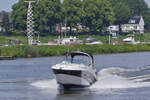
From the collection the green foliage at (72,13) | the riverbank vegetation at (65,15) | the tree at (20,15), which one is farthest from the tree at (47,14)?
the tree at (20,15)

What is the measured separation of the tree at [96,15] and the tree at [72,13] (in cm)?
188

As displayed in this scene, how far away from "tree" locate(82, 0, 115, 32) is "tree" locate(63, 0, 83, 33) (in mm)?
1884

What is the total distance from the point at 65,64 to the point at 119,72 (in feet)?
44.1

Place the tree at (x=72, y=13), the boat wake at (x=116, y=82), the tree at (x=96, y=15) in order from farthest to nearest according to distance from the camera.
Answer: the tree at (x=96, y=15) → the tree at (x=72, y=13) → the boat wake at (x=116, y=82)

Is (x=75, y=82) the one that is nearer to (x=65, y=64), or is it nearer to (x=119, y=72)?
(x=65, y=64)

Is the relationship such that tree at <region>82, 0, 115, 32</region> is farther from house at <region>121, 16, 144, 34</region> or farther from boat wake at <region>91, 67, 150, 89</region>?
boat wake at <region>91, 67, 150, 89</region>

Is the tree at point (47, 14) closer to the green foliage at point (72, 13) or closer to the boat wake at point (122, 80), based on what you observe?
Result: the green foliage at point (72, 13)

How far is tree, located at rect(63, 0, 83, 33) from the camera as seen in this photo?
150m

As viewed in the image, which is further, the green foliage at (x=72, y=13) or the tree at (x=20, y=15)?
the green foliage at (x=72, y=13)

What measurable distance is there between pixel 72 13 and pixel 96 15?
6773 mm

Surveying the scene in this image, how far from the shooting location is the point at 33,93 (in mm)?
42062

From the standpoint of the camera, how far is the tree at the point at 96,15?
153125mm

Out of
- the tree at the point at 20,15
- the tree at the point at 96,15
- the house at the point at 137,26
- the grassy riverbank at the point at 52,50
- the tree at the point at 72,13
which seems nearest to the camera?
the grassy riverbank at the point at 52,50

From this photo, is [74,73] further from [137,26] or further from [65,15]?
[137,26]
